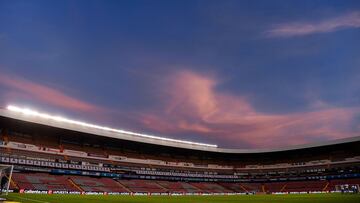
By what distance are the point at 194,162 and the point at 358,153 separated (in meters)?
42.7

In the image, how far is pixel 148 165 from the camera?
74.7m

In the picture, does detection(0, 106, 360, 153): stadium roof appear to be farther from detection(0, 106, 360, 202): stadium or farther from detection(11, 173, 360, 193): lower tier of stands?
detection(11, 173, 360, 193): lower tier of stands

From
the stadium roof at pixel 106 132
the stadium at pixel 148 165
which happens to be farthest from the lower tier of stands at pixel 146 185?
the stadium roof at pixel 106 132

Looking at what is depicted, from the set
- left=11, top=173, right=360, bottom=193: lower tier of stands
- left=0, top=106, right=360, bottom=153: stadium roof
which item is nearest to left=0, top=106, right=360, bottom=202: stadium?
left=11, top=173, right=360, bottom=193: lower tier of stands

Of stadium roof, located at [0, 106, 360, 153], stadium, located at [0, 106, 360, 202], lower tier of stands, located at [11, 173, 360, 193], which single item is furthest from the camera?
stadium, located at [0, 106, 360, 202]

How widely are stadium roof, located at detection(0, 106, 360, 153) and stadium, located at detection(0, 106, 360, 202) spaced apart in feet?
0.52

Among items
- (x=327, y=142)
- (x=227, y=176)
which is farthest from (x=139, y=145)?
(x=327, y=142)

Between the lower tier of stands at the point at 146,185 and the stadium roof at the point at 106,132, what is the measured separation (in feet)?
30.2

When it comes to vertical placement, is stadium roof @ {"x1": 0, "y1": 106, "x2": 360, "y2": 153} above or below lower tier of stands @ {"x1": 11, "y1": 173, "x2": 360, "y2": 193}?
above

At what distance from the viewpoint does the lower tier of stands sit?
50.6m

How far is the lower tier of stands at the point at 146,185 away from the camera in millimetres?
50562

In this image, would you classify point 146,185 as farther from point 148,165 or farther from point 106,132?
point 106,132

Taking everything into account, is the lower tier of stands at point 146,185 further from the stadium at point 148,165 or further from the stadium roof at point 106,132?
the stadium roof at point 106,132

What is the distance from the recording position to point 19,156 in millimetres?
53062
